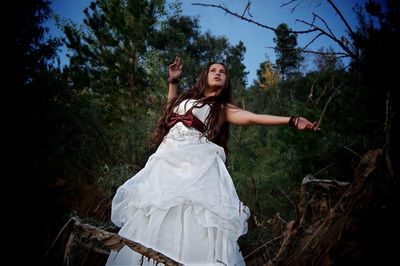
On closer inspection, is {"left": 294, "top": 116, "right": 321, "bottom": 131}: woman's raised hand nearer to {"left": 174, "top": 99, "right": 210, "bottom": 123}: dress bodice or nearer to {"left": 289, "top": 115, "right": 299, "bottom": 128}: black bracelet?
{"left": 289, "top": 115, "right": 299, "bottom": 128}: black bracelet

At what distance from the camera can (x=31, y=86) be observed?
14.5 ft

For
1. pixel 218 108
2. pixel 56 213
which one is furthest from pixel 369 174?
pixel 56 213

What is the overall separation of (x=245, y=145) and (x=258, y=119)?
11.4 feet

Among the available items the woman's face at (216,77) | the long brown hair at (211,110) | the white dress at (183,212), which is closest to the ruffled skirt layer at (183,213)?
the white dress at (183,212)

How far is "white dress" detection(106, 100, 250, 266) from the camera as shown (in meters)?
1.84

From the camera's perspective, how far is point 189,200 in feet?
6.27

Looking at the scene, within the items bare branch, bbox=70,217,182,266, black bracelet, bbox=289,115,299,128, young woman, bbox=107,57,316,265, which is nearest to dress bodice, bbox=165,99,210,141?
young woman, bbox=107,57,316,265

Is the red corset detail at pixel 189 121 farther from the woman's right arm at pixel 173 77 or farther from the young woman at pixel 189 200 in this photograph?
the woman's right arm at pixel 173 77

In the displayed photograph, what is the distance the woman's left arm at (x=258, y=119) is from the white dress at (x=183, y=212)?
1.34 ft

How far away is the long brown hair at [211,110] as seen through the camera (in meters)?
2.46

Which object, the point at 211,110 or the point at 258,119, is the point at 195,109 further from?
the point at 258,119

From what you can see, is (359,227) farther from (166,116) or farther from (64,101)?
(64,101)

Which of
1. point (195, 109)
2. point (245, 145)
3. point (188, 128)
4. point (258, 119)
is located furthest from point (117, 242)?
point (245, 145)

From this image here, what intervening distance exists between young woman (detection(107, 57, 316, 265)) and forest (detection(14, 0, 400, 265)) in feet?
0.74
